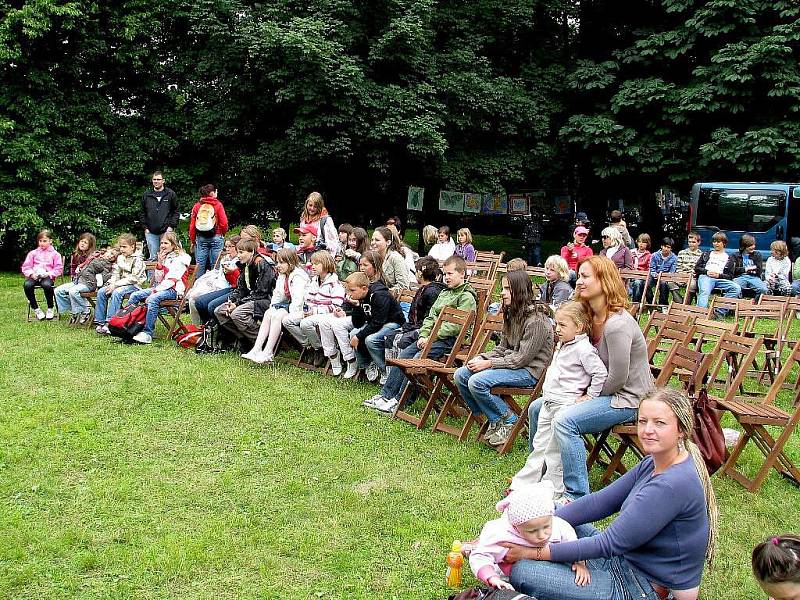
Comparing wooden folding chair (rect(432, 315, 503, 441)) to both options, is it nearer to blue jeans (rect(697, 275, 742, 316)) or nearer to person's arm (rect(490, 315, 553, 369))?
person's arm (rect(490, 315, 553, 369))

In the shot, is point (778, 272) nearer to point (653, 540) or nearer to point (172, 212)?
point (172, 212)

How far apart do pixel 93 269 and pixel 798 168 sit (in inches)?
536

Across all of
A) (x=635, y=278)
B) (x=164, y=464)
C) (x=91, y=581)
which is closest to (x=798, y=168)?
(x=635, y=278)

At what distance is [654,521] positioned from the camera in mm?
3355

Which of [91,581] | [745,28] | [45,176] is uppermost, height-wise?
[745,28]

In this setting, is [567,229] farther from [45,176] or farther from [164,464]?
[164,464]

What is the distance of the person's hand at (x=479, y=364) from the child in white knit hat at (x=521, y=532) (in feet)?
8.36

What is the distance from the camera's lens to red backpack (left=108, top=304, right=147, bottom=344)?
10211mm

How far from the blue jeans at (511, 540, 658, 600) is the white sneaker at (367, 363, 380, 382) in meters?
4.84

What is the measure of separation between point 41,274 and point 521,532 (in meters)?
10.6

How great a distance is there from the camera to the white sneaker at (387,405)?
7376 millimetres

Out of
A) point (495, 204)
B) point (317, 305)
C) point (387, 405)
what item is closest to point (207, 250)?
point (317, 305)

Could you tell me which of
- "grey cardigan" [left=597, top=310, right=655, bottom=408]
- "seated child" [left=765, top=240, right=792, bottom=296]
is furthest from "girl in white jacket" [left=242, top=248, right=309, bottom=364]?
"seated child" [left=765, top=240, right=792, bottom=296]

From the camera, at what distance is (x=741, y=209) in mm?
16266
